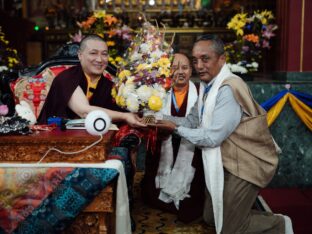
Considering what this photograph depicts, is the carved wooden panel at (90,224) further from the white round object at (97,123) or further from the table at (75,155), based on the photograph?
the white round object at (97,123)

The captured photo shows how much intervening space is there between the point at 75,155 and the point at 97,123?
0.20 meters

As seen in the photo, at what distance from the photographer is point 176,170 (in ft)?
10.9

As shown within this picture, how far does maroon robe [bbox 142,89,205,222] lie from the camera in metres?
3.13

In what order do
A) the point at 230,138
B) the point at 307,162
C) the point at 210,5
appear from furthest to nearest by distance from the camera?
the point at 210,5 < the point at 307,162 < the point at 230,138

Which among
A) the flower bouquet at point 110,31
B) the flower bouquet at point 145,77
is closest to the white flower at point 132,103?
the flower bouquet at point 145,77

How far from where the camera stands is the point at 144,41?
8.79 ft

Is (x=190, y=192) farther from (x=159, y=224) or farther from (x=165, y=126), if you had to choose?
(x=165, y=126)

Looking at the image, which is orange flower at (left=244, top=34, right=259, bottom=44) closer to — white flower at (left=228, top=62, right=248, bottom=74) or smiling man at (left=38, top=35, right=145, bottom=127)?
white flower at (left=228, top=62, right=248, bottom=74)

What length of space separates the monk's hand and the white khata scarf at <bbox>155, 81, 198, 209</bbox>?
0.72 meters

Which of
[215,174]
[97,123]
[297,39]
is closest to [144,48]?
[97,123]

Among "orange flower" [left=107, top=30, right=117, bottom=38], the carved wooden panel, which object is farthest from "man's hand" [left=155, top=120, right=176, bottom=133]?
"orange flower" [left=107, top=30, right=117, bottom=38]

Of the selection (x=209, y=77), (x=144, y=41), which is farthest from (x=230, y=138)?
(x=144, y=41)

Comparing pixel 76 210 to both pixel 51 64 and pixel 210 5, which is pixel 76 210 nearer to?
pixel 51 64

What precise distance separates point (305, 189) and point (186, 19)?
3692 millimetres
